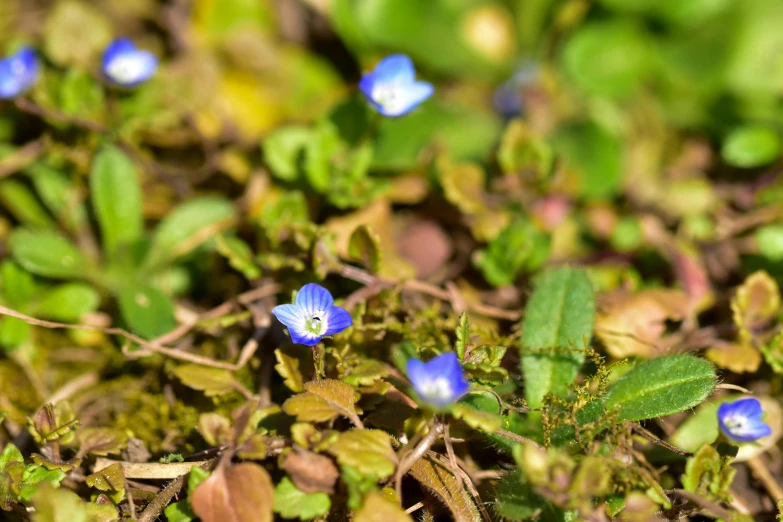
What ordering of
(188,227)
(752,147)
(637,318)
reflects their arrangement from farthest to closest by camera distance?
(752,147), (188,227), (637,318)

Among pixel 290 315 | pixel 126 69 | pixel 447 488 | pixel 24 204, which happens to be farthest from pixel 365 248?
pixel 24 204

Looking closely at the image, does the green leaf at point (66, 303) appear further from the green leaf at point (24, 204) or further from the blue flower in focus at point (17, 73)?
the blue flower in focus at point (17, 73)

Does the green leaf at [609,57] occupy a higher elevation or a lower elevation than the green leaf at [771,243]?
higher

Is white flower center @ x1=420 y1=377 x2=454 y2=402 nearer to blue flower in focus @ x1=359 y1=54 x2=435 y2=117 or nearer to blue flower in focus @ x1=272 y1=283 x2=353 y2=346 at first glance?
blue flower in focus @ x1=272 y1=283 x2=353 y2=346

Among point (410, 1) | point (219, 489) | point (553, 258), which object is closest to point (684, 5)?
point (410, 1)

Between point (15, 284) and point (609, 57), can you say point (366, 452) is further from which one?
point (609, 57)

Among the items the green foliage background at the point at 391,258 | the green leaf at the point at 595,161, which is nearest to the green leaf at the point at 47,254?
the green foliage background at the point at 391,258

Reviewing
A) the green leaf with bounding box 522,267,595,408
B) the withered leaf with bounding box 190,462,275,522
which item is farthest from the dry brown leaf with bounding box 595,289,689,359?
the withered leaf with bounding box 190,462,275,522
